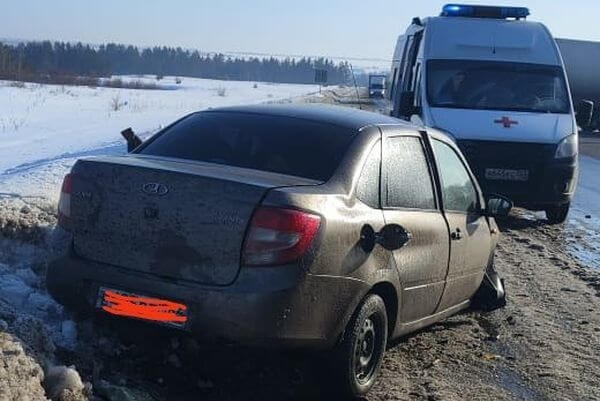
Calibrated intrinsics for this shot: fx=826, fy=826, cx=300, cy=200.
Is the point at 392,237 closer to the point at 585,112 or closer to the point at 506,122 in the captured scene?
the point at 506,122

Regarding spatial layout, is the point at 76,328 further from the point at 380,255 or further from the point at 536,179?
the point at 536,179

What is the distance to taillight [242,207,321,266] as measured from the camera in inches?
157

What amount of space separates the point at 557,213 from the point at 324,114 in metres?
7.23

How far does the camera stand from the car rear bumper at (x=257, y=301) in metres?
3.97

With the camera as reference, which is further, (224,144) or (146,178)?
(224,144)

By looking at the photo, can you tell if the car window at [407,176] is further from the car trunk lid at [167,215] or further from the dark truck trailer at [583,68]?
the dark truck trailer at [583,68]

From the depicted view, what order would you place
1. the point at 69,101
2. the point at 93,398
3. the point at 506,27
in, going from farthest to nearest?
1. the point at 69,101
2. the point at 506,27
3. the point at 93,398

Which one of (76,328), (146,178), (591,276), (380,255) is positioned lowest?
(591,276)

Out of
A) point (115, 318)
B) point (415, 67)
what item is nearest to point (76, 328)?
point (115, 318)

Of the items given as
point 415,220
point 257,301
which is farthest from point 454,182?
point 257,301

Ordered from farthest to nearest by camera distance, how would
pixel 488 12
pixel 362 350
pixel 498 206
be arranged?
pixel 488 12, pixel 498 206, pixel 362 350

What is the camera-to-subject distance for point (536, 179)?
36.6ft

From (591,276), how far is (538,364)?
3.18 m

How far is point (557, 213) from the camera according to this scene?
460 inches
